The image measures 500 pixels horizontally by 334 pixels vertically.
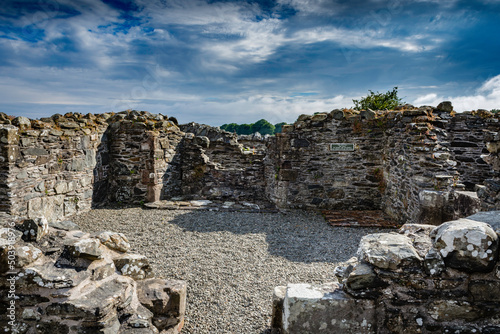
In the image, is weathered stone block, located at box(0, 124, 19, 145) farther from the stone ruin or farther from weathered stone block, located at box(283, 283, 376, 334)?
weathered stone block, located at box(283, 283, 376, 334)

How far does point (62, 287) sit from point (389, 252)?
304 centimetres

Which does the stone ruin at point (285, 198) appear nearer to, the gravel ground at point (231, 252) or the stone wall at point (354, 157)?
the stone wall at point (354, 157)

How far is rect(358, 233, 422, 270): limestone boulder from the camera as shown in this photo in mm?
2506

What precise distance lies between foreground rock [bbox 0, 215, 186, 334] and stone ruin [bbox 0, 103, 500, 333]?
1 centimetres

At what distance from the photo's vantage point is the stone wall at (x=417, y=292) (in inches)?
93.0

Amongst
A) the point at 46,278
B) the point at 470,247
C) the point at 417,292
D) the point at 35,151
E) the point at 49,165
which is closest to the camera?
the point at 470,247

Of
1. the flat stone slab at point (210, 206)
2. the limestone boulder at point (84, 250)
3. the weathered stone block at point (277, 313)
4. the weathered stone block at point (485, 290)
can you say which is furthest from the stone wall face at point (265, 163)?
the limestone boulder at point (84, 250)

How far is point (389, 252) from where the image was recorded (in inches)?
102

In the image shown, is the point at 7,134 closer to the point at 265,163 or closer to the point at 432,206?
the point at 265,163

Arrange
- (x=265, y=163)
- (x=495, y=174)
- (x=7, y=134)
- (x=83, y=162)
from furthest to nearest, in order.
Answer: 1. (x=265, y=163)
2. (x=83, y=162)
3. (x=7, y=134)
4. (x=495, y=174)

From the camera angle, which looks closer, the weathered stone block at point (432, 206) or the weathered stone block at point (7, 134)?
the weathered stone block at point (7, 134)

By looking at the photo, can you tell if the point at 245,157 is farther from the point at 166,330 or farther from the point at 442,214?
the point at 166,330

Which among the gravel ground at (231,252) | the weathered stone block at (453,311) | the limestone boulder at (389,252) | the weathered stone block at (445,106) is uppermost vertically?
the weathered stone block at (445,106)

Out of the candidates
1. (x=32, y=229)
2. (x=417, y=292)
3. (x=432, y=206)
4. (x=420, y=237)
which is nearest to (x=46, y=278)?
(x=32, y=229)
